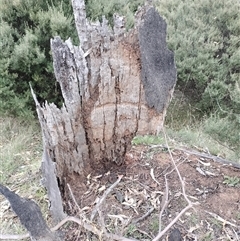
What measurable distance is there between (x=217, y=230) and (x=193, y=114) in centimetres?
329

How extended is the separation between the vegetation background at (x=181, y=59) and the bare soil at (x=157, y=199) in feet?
2.49

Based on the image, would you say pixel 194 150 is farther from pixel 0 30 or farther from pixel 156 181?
pixel 0 30

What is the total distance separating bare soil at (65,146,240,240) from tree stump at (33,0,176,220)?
0.63 ft

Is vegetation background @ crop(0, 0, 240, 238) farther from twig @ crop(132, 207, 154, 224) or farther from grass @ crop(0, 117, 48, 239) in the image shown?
twig @ crop(132, 207, 154, 224)

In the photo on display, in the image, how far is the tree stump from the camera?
2006mm

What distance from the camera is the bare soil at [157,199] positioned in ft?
6.95

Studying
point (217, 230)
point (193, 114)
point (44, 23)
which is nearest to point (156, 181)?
point (217, 230)

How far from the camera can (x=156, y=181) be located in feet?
7.93

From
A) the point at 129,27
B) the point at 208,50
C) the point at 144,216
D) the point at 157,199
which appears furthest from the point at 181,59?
the point at 144,216

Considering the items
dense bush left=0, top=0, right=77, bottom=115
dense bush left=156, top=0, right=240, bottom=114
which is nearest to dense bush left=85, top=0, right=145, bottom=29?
dense bush left=0, top=0, right=77, bottom=115

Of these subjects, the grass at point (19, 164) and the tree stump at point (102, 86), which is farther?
the grass at point (19, 164)

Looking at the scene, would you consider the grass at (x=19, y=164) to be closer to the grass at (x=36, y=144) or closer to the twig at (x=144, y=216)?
the grass at (x=36, y=144)

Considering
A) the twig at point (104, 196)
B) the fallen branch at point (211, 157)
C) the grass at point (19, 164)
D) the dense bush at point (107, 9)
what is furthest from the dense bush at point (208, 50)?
the twig at point (104, 196)

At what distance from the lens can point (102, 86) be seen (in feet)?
6.92
